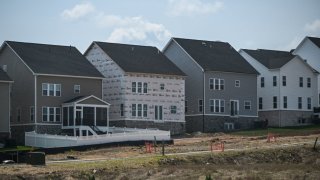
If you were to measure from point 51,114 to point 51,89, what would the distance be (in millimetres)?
2368

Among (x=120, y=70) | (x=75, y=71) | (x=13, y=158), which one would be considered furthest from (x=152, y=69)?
(x=13, y=158)

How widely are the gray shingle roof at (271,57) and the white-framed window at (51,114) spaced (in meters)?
28.3

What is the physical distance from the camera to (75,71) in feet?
250

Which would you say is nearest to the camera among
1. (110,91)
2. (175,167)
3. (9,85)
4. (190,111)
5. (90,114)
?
(175,167)

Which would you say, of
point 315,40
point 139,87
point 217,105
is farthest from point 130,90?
point 315,40

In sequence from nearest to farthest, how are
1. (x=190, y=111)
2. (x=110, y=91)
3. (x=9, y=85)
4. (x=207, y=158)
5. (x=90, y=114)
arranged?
(x=207, y=158) → (x=9, y=85) → (x=90, y=114) → (x=110, y=91) → (x=190, y=111)

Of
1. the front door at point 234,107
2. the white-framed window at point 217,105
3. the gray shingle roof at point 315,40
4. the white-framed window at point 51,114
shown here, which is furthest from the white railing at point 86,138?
the gray shingle roof at point 315,40

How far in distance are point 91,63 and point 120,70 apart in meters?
4.19

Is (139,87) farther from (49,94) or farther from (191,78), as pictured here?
(49,94)

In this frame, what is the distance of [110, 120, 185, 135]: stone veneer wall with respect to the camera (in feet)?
256

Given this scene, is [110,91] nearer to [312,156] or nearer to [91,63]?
[91,63]

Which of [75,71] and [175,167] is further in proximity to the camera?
[75,71]

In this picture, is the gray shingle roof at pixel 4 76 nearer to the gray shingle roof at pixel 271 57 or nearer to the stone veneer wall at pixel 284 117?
the stone veneer wall at pixel 284 117

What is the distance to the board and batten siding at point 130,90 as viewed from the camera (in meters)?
78.4
